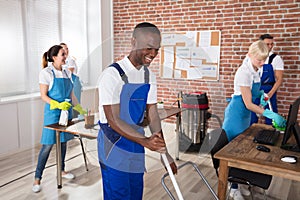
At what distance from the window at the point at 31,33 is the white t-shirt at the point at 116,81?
2.17 metres

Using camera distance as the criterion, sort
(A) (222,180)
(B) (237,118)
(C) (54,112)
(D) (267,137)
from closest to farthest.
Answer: (A) (222,180) → (D) (267,137) → (B) (237,118) → (C) (54,112)

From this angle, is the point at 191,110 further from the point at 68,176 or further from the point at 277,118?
the point at 68,176

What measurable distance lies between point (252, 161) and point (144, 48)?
3.29 ft

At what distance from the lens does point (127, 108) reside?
1029 millimetres

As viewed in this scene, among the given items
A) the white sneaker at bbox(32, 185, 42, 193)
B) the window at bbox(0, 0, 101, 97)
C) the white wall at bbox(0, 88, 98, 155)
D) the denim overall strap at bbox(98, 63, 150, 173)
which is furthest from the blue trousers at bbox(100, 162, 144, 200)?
the white wall at bbox(0, 88, 98, 155)

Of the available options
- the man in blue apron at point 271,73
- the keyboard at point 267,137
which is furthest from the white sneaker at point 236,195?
→ the man in blue apron at point 271,73

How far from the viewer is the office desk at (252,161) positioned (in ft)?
4.96

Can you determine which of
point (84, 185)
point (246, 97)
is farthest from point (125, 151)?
point (84, 185)

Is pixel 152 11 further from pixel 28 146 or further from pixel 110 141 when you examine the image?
pixel 110 141

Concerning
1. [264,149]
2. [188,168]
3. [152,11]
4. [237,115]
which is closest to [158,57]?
[264,149]

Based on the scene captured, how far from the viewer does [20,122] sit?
3.52m

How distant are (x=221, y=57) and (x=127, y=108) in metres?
3.32

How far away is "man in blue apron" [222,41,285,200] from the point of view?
6.98ft

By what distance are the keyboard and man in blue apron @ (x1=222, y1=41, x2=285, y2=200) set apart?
0.13 metres
